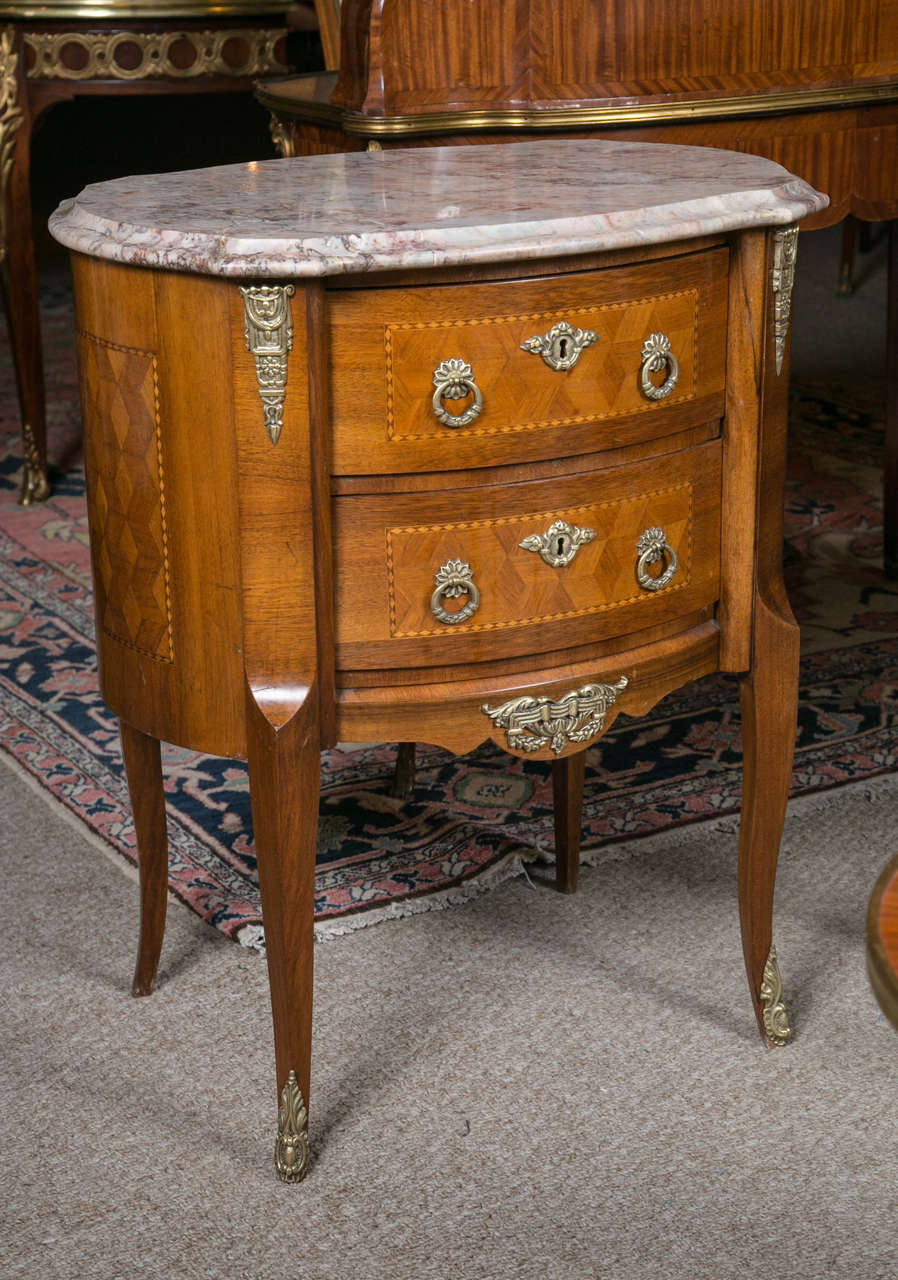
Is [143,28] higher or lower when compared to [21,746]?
higher

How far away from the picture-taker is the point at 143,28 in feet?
12.3

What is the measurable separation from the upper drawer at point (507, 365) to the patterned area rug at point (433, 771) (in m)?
0.87

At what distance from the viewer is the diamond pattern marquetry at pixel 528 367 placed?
1532 millimetres

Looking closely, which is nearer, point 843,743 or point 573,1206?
point 573,1206

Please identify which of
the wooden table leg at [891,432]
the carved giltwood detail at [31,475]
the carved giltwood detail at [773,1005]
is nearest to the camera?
the carved giltwood detail at [773,1005]

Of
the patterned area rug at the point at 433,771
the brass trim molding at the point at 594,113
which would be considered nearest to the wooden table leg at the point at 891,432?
the patterned area rug at the point at 433,771

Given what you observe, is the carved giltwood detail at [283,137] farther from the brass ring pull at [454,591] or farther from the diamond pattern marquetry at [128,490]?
the brass ring pull at [454,591]

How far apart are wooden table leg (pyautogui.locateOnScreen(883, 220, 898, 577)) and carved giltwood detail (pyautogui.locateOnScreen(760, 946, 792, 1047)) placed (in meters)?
1.59

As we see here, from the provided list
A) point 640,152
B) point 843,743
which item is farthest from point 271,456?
point 843,743

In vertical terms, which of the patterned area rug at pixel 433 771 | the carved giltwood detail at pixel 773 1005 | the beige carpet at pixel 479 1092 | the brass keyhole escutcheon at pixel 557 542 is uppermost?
the brass keyhole escutcheon at pixel 557 542

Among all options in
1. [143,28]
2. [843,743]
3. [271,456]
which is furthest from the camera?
[143,28]

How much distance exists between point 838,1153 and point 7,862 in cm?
125

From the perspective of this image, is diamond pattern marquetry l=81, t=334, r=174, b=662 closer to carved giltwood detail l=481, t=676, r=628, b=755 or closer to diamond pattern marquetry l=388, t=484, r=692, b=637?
diamond pattern marquetry l=388, t=484, r=692, b=637

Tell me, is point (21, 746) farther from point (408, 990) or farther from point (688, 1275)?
point (688, 1275)
